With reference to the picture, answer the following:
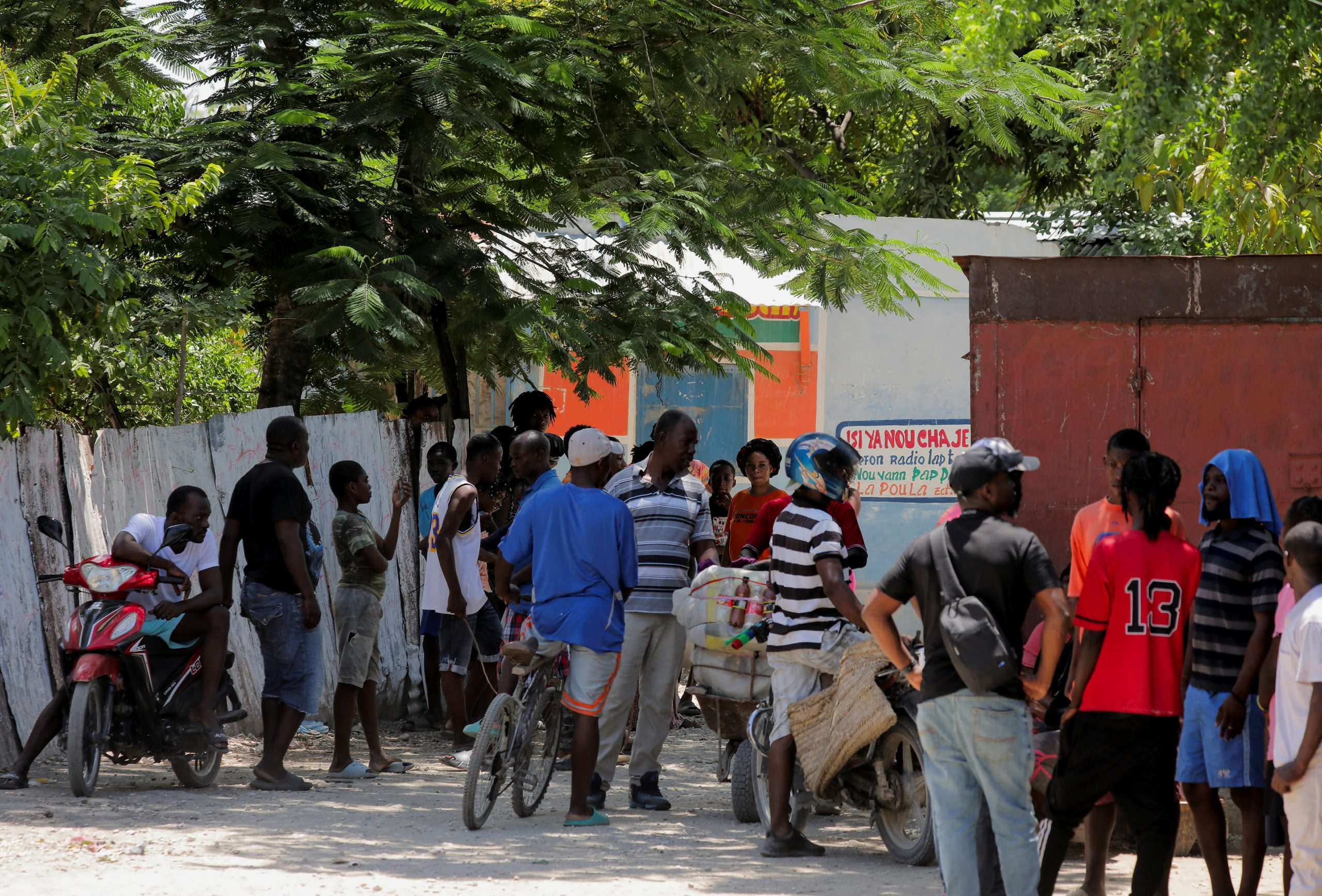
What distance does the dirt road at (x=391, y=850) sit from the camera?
5.43 meters

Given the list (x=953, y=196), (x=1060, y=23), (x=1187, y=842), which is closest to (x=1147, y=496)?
(x=1187, y=842)

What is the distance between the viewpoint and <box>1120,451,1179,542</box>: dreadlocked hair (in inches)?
188

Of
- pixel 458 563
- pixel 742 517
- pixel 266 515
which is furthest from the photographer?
pixel 742 517

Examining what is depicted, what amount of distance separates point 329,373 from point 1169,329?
21.4 ft

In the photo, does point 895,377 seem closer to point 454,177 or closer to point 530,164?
point 530,164

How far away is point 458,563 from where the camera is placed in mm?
8406

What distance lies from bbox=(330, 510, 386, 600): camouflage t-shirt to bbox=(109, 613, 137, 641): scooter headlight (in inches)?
50.5

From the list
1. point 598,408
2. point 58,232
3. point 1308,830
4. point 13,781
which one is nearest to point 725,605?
point 1308,830

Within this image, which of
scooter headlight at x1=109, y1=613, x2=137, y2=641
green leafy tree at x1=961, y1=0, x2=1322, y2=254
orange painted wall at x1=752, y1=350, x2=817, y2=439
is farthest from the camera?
orange painted wall at x1=752, y1=350, x2=817, y2=439

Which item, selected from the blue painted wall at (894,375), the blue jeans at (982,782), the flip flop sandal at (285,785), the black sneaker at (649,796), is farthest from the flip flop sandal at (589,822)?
the blue painted wall at (894,375)

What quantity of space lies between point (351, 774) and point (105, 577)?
177 cm

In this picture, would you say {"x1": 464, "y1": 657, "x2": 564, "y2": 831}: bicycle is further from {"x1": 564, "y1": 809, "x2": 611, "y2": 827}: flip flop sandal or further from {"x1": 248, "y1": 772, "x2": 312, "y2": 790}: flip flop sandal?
{"x1": 248, "y1": 772, "x2": 312, "y2": 790}: flip flop sandal

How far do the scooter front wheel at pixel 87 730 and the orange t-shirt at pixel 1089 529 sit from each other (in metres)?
4.52

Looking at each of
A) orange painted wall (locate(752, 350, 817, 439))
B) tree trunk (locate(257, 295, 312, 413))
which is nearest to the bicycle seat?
tree trunk (locate(257, 295, 312, 413))
